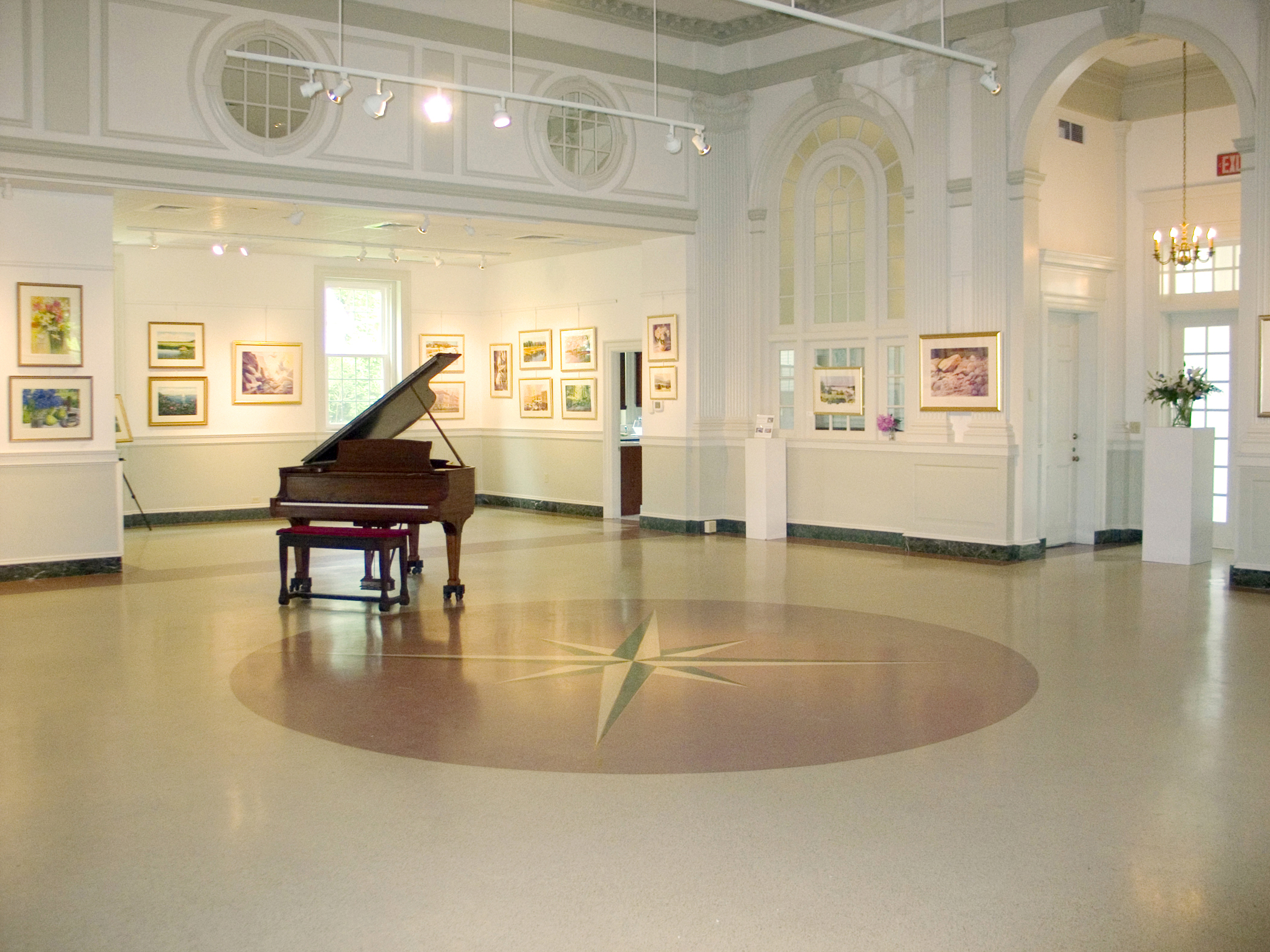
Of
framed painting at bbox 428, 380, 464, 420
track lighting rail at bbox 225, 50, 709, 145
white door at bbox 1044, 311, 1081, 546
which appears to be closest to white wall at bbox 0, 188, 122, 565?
track lighting rail at bbox 225, 50, 709, 145

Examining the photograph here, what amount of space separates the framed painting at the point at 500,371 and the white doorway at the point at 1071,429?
756cm

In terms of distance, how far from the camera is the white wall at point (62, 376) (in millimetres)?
9359

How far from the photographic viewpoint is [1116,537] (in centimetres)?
1181

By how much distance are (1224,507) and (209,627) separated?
9.48 meters

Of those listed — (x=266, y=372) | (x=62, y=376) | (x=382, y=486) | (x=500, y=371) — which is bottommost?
(x=382, y=486)

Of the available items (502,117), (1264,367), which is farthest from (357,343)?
(1264,367)

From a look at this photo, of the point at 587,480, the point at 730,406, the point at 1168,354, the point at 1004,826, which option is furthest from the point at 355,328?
the point at 1004,826

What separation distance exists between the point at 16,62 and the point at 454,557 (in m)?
5.02

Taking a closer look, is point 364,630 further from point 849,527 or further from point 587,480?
point 587,480

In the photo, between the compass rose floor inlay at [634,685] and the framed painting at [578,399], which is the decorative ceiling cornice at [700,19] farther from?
the compass rose floor inlay at [634,685]

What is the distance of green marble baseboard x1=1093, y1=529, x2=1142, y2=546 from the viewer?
38.4 ft

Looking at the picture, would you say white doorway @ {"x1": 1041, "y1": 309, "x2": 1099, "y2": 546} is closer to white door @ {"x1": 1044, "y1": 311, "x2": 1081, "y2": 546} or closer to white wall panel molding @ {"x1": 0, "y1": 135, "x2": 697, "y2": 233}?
white door @ {"x1": 1044, "y1": 311, "x2": 1081, "y2": 546}

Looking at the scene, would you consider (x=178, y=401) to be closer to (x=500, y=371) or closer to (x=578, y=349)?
(x=500, y=371)

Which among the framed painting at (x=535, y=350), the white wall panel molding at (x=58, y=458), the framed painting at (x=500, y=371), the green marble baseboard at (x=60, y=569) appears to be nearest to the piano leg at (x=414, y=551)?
the green marble baseboard at (x=60, y=569)
